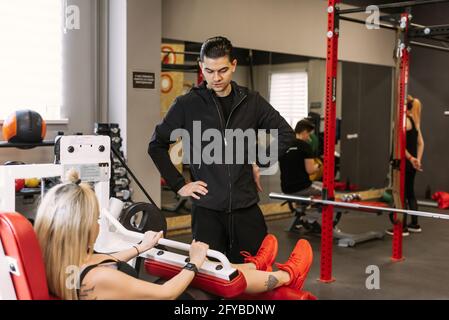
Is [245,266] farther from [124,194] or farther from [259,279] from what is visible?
[124,194]

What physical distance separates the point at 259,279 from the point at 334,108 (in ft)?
7.58

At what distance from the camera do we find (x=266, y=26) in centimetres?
681

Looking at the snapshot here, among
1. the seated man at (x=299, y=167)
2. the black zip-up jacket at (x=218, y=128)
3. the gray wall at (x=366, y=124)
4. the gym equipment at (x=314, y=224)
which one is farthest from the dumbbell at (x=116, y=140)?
the gray wall at (x=366, y=124)

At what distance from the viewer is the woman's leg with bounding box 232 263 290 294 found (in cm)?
226

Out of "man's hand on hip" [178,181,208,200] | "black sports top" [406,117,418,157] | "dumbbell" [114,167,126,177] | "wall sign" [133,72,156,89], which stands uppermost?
"wall sign" [133,72,156,89]

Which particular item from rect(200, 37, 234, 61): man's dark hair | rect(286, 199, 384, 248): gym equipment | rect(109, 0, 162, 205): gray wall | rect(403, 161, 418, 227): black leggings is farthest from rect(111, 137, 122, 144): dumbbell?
rect(403, 161, 418, 227): black leggings

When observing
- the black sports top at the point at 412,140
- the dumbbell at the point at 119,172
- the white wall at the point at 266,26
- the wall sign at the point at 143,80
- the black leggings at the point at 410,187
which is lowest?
the black leggings at the point at 410,187

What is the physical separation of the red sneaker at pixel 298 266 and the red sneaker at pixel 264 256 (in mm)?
58

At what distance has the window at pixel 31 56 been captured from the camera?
Answer: 481 cm

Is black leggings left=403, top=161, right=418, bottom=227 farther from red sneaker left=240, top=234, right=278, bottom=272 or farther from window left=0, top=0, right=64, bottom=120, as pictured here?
red sneaker left=240, top=234, right=278, bottom=272

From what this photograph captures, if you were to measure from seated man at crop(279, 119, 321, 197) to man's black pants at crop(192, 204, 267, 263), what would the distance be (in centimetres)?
328

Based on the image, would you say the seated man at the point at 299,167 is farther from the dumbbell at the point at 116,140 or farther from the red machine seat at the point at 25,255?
the red machine seat at the point at 25,255

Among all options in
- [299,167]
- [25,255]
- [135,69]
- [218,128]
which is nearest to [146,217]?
[218,128]
